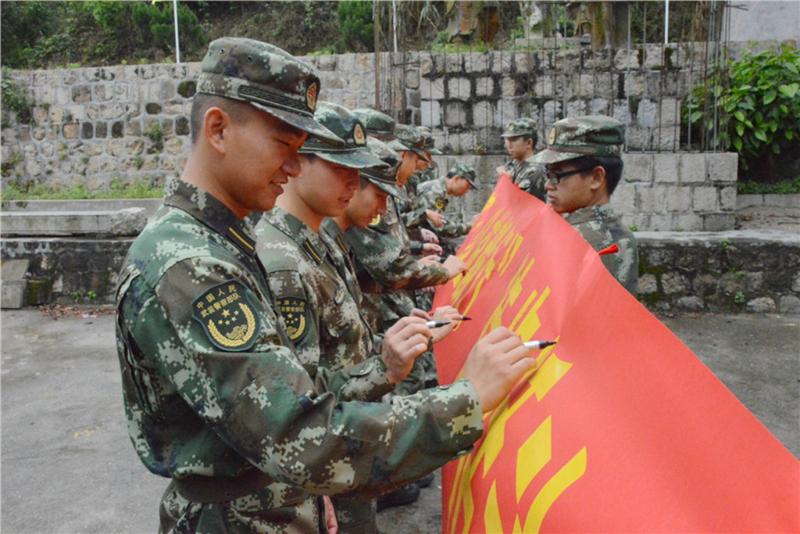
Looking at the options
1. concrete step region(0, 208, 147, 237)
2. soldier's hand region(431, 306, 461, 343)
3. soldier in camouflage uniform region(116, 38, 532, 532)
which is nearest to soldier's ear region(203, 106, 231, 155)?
soldier in camouflage uniform region(116, 38, 532, 532)

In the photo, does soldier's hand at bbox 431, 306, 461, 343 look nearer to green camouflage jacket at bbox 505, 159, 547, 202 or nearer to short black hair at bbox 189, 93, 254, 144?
short black hair at bbox 189, 93, 254, 144

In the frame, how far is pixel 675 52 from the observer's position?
302 inches

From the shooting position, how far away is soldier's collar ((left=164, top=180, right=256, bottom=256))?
54.0 inches

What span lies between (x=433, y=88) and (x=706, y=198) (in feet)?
10.4

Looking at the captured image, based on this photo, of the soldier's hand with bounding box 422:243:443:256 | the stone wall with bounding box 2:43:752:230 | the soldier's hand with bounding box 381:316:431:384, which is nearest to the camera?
the soldier's hand with bounding box 381:316:431:384

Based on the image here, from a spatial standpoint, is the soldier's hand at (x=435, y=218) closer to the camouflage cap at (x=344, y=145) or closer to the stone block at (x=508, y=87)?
the camouflage cap at (x=344, y=145)

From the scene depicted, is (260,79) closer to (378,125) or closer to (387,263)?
(387,263)

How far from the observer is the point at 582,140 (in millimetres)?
2869

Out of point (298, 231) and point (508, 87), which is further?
point (508, 87)

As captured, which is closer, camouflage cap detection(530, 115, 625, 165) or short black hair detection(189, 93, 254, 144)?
short black hair detection(189, 93, 254, 144)

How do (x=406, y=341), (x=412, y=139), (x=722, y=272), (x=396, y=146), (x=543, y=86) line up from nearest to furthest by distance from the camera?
(x=406, y=341) → (x=396, y=146) → (x=412, y=139) → (x=722, y=272) → (x=543, y=86)

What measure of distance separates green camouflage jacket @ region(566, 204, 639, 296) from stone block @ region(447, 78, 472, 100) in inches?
221

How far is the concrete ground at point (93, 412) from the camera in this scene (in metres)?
3.53

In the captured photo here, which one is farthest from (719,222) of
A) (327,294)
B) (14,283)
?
(14,283)
